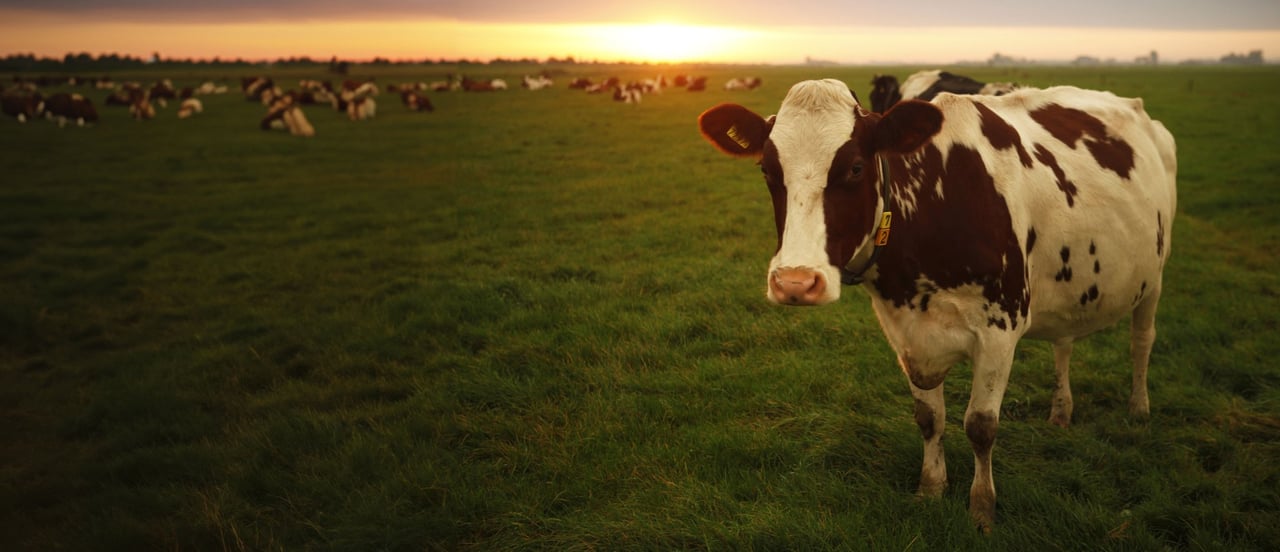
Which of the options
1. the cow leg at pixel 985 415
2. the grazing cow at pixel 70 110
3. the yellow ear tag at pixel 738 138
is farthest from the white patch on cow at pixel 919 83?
the grazing cow at pixel 70 110

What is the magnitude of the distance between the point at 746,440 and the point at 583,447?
98 cm

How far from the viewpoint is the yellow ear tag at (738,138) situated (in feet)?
Result: 9.95

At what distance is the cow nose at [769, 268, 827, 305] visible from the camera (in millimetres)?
2531

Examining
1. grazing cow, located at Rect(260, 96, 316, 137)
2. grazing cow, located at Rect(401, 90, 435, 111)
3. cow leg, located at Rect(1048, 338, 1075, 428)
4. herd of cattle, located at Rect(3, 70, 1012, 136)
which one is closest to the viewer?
cow leg, located at Rect(1048, 338, 1075, 428)

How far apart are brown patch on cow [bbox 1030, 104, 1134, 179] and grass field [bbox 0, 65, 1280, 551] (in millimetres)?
1638

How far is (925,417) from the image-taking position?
3.52m

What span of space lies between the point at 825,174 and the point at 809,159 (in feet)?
0.29

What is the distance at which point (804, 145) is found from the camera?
271 centimetres

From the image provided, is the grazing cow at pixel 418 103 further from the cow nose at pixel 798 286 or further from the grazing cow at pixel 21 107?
the cow nose at pixel 798 286

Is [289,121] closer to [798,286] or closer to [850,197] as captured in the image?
[850,197]

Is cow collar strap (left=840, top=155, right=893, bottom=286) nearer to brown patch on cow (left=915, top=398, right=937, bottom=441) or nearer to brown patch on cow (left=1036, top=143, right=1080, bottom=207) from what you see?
brown patch on cow (left=915, top=398, right=937, bottom=441)

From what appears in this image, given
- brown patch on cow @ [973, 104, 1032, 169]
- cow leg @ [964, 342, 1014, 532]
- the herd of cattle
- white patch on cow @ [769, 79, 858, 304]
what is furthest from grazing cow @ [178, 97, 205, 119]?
cow leg @ [964, 342, 1014, 532]

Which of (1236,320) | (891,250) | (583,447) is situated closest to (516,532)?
(583,447)

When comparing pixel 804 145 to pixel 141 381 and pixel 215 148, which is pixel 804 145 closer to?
pixel 141 381
